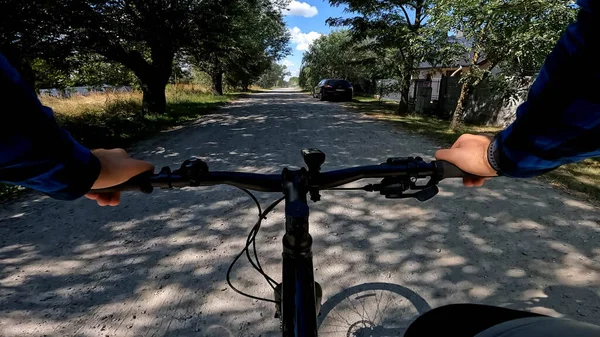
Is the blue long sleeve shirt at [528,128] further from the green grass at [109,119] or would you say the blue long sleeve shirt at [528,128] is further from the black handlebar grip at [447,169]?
the green grass at [109,119]

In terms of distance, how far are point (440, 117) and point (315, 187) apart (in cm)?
1282

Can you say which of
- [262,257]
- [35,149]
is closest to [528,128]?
[35,149]

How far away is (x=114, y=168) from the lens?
39.4 inches

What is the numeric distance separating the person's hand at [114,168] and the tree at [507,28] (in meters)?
6.87

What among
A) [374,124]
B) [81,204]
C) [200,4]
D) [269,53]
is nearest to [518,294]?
[81,204]

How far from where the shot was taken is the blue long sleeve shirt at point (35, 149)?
24.6 inches

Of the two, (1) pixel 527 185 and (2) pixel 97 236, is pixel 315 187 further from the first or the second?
(1) pixel 527 185

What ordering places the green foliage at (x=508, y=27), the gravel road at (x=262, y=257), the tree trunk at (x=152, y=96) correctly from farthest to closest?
1. the tree trunk at (x=152, y=96)
2. the green foliage at (x=508, y=27)
3. the gravel road at (x=262, y=257)

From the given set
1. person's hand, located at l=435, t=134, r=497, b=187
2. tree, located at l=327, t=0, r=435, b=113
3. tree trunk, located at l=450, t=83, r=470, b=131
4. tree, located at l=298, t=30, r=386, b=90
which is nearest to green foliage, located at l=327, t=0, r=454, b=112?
tree, located at l=327, t=0, r=435, b=113

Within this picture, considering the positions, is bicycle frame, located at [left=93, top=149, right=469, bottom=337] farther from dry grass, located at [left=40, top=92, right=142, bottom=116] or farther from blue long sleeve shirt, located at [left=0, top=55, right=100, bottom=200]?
dry grass, located at [left=40, top=92, right=142, bottom=116]

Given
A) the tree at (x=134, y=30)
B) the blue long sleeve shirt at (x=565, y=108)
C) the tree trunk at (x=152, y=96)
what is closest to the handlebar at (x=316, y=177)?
the blue long sleeve shirt at (x=565, y=108)

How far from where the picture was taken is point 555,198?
159 inches

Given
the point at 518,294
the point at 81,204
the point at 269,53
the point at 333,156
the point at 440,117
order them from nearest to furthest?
the point at 518,294 < the point at 81,204 < the point at 333,156 < the point at 440,117 < the point at 269,53

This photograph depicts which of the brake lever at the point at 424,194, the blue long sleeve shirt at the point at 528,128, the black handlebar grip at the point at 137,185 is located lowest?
the brake lever at the point at 424,194
